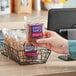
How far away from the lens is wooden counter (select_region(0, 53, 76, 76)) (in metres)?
1.33

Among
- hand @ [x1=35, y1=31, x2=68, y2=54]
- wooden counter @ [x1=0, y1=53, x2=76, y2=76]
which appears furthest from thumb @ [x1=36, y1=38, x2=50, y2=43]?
wooden counter @ [x1=0, y1=53, x2=76, y2=76]

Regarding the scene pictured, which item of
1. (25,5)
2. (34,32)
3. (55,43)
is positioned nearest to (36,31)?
(34,32)

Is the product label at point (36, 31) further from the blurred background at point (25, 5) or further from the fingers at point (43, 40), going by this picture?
the blurred background at point (25, 5)

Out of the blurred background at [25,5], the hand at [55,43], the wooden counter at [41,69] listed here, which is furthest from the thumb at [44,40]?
the blurred background at [25,5]

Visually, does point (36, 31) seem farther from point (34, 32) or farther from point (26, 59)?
point (26, 59)

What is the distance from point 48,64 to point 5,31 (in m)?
0.31

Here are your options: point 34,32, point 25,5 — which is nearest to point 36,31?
point 34,32

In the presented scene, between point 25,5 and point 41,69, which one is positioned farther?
point 25,5

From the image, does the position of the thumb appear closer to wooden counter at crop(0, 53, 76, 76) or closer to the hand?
the hand

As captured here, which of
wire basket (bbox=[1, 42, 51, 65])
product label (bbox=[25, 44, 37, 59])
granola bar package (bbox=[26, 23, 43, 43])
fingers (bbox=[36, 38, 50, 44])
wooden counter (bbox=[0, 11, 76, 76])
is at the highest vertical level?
granola bar package (bbox=[26, 23, 43, 43])

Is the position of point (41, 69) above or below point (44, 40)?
below

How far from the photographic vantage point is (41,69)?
4.56ft

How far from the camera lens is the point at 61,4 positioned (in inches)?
116

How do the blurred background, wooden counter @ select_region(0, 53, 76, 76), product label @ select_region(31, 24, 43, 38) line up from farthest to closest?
the blurred background
product label @ select_region(31, 24, 43, 38)
wooden counter @ select_region(0, 53, 76, 76)
